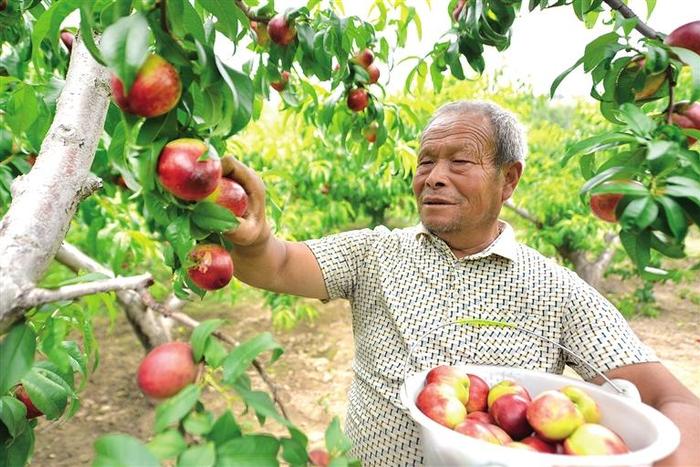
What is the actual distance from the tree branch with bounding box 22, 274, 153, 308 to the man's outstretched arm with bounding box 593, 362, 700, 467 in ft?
3.44

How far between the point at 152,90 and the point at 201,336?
1.04ft

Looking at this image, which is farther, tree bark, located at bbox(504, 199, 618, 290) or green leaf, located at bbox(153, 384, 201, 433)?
tree bark, located at bbox(504, 199, 618, 290)

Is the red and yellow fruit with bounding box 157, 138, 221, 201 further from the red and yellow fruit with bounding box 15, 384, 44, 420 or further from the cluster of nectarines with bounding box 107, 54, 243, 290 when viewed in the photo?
the red and yellow fruit with bounding box 15, 384, 44, 420

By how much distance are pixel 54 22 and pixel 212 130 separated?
1.20ft

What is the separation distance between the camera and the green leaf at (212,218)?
2.73ft

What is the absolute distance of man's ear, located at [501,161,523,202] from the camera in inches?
78.7

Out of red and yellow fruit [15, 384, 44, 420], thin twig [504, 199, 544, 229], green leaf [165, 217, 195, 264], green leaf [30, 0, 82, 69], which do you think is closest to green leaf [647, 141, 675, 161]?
green leaf [165, 217, 195, 264]

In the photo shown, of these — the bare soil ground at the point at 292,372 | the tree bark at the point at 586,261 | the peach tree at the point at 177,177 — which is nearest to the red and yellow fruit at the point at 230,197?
the peach tree at the point at 177,177

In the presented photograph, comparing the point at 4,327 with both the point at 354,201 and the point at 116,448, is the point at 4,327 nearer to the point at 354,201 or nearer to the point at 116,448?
the point at 116,448

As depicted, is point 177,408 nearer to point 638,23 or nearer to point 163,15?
point 163,15

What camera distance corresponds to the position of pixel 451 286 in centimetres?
178

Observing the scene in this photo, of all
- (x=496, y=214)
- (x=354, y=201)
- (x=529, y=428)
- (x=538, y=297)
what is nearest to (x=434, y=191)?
(x=496, y=214)

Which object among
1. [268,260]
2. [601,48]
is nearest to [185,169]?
[601,48]

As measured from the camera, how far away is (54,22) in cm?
90
